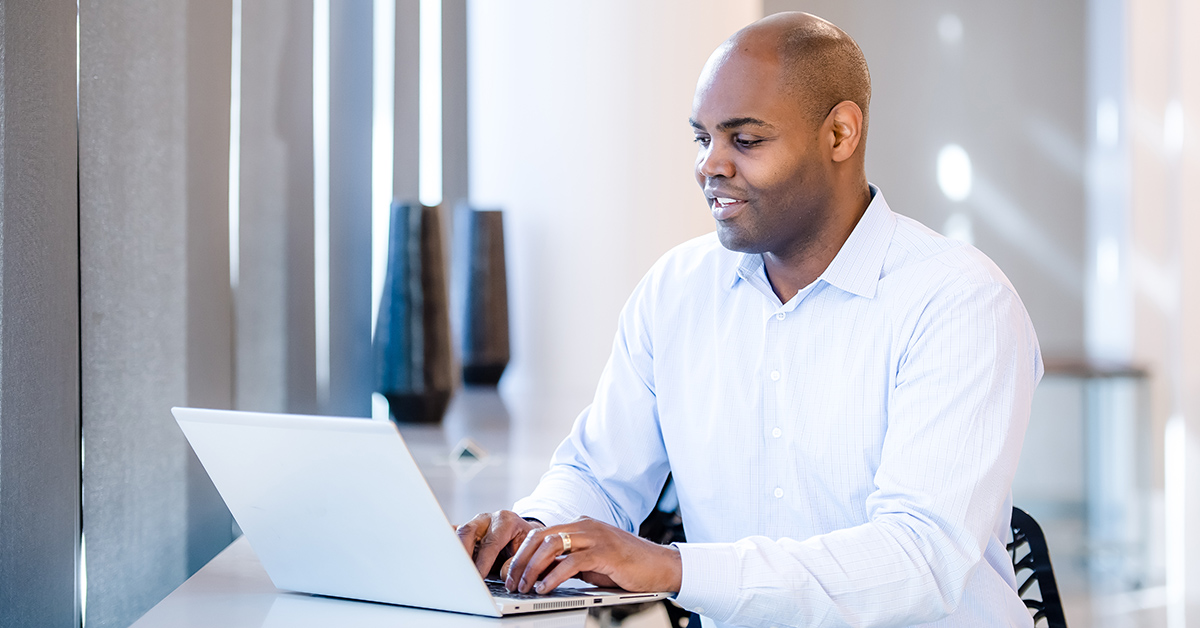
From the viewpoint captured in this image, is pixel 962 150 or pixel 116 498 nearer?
pixel 116 498

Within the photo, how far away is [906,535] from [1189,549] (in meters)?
3.12

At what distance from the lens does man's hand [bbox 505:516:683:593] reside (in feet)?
3.34

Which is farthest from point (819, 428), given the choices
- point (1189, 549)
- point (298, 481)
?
point (1189, 549)

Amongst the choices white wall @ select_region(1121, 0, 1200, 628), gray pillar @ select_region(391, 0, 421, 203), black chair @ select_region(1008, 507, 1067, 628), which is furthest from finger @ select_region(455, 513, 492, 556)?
white wall @ select_region(1121, 0, 1200, 628)

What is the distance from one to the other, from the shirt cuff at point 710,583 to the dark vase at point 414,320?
2.05 metres

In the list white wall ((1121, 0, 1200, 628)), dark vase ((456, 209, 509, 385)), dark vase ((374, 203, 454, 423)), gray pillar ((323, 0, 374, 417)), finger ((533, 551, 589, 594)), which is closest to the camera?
finger ((533, 551, 589, 594))

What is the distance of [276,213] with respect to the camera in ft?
6.92

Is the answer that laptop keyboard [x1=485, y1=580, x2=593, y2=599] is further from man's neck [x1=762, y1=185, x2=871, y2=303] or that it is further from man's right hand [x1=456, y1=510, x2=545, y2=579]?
man's neck [x1=762, y1=185, x2=871, y2=303]

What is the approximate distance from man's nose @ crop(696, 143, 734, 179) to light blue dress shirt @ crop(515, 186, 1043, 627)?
0.60 feet

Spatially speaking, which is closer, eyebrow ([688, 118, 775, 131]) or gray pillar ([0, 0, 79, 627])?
gray pillar ([0, 0, 79, 627])

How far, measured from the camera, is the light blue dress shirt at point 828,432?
1.09 meters

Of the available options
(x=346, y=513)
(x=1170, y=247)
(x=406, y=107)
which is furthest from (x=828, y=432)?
(x=1170, y=247)

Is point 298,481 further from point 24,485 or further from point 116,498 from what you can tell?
point 116,498

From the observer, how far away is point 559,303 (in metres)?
3.52
